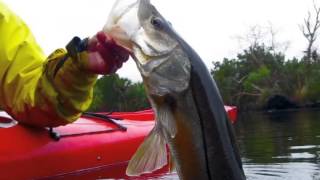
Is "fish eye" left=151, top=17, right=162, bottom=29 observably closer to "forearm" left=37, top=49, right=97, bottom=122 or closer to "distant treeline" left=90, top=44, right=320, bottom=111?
"forearm" left=37, top=49, right=97, bottom=122

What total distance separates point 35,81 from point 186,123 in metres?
1.37

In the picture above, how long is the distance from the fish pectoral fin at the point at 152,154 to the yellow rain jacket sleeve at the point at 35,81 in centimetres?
83

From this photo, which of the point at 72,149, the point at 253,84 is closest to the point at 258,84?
the point at 253,84

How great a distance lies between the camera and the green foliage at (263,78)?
3656 centimetres

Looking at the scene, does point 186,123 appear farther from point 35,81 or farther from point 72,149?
point 72,149

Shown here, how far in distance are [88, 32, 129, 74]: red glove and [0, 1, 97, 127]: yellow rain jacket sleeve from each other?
0.16 m

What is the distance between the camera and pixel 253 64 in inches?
1735

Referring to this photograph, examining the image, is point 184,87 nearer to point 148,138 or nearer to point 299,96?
point 148,138

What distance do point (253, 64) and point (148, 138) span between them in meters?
43.0

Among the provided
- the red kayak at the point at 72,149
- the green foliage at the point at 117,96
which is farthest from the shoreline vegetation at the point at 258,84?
the red kayak at the point at 72,149

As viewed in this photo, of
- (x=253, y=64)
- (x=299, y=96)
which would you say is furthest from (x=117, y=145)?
(x=253, y=64)

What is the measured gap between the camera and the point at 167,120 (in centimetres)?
173

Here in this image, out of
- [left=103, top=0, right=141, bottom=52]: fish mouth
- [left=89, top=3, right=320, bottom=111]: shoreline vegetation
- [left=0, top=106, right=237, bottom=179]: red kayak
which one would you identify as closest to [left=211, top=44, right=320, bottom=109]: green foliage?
[left=89, top=3, right=320, bottom=111]: shoreline vegetation

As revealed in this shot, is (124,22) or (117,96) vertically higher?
(124,22)
